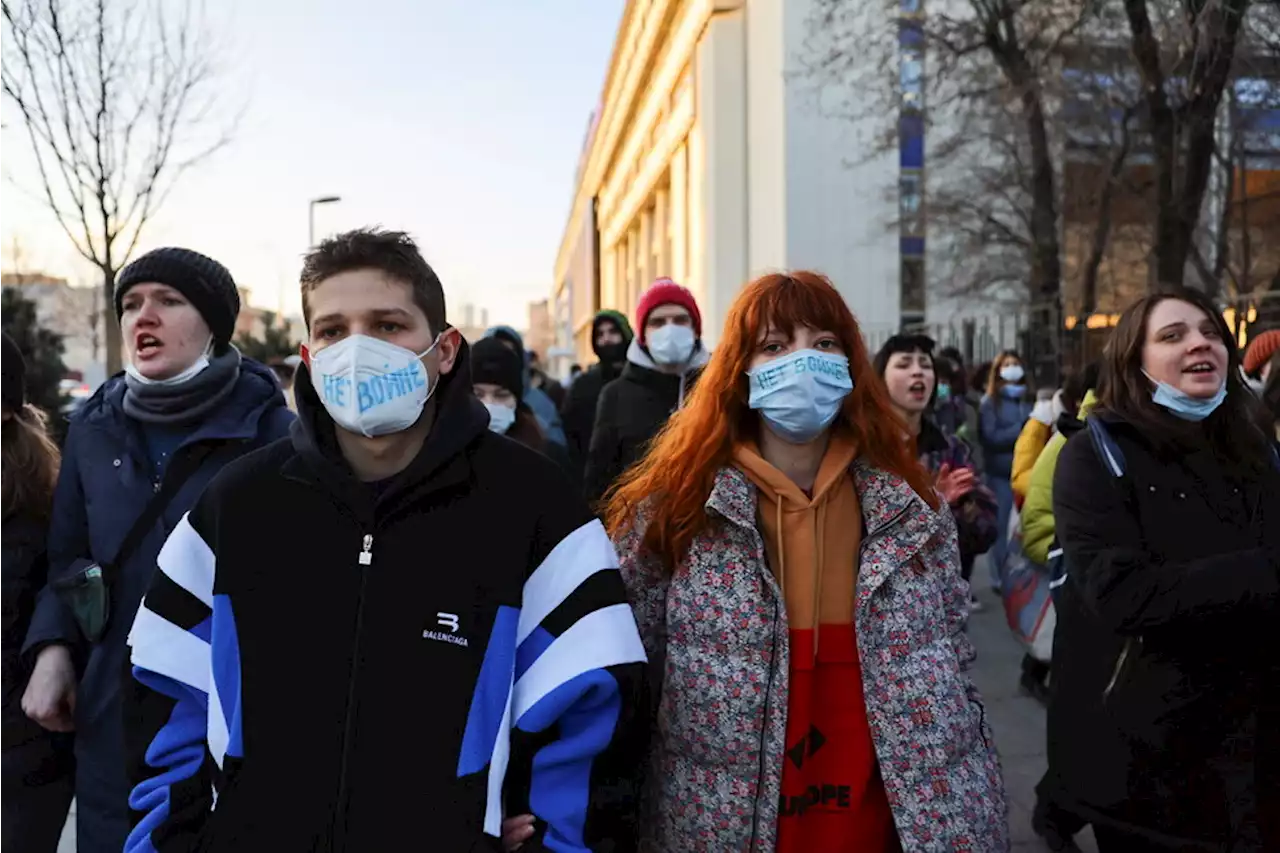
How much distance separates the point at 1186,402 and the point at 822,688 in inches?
55.7

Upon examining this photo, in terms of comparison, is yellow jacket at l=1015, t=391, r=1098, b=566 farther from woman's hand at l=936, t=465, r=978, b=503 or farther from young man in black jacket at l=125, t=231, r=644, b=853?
young man in black jacket at l=125, t=231, r=644, b=853

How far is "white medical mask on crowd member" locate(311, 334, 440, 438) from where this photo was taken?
6.80ft

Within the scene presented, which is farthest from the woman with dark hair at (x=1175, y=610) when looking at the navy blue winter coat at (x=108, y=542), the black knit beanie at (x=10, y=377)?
the black knit beanie at (x=10, y=377)

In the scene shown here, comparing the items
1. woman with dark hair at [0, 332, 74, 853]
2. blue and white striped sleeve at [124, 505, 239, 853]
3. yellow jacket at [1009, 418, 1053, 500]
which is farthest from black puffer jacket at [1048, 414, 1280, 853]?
woman with dark hair at [0, 332, 74, 853]

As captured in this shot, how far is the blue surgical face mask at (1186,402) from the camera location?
2932 millimetres

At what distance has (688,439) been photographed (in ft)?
8.32

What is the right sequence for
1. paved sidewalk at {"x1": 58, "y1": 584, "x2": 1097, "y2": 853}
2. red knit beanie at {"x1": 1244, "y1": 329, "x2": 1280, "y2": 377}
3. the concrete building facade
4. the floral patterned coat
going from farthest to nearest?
1. the concrete building facade
2. red knit beanie at {"x1": 1244, "y1": 329, "x2": 1280, "y2": 377}
3. paved sidewalk at {"x1": 58, "y1": 584, "x2": 1097, "y2": 853}
4. the floral patterned coat

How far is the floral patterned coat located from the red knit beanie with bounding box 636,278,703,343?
292 cm

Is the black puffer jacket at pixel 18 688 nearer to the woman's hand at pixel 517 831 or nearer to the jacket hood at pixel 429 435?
the jacket hood at pixel 429 435

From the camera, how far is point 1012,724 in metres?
5.63

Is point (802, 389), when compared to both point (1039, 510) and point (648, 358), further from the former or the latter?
point (648, 358)

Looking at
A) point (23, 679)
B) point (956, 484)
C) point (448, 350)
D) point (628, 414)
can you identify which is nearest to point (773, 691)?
point (448, 350)

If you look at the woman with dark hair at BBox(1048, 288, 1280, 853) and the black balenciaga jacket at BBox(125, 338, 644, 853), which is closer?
the black balenciaga jacket at BBox(125, 338, 644, 853)

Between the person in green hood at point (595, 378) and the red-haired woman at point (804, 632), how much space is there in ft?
14.9
